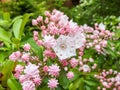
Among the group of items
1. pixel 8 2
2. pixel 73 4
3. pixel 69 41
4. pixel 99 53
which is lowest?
pixel 73 4

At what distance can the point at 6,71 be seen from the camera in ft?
6.33

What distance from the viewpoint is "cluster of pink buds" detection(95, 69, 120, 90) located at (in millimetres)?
2963

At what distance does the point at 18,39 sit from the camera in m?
2.05

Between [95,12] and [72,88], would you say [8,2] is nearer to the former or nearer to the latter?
[95,12]

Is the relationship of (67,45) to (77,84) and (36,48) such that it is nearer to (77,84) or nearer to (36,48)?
(36,48)

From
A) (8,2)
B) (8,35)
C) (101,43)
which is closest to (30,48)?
(8,35)

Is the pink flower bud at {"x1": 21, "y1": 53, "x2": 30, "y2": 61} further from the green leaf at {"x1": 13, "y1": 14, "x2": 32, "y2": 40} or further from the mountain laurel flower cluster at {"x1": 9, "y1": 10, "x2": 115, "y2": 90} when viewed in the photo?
the green leaf at {"x1": 13, "y1": 14, "x2": 32, "y2": 40}

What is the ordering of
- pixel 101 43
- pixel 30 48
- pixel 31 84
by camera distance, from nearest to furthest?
pixel 31 84, pixel 30 48, pixel 101 43

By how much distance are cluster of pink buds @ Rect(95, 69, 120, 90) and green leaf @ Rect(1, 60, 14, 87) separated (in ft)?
3.60

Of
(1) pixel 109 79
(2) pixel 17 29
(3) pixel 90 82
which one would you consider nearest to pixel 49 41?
(2) pixel 17 29

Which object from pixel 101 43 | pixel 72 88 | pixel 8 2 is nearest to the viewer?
pixel 72 88

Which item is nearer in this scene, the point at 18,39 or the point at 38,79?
the point at 38,79

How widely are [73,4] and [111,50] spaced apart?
5211mm

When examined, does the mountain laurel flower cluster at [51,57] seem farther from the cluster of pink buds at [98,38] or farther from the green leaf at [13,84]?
the cluster of pink buds at [98,38]
